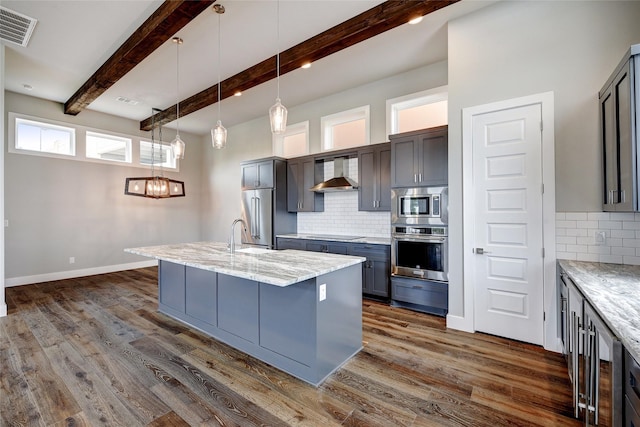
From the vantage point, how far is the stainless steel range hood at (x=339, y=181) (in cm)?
463

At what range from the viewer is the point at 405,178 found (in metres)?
3.89

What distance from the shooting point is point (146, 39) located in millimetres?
3121

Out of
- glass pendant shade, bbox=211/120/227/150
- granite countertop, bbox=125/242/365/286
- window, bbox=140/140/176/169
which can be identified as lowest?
granite countertop, bbox=125/242/365/286

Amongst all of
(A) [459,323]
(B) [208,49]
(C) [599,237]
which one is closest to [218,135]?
(B) [208,49]

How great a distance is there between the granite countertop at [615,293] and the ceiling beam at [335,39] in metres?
2.55

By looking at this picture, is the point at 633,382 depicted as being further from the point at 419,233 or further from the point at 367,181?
the point at 367,181

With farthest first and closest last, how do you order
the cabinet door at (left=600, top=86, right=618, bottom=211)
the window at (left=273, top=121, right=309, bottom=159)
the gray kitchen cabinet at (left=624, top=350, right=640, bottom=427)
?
the window at (left=273, top=121, right=309, bottom=159)
the cabinet door at (left=600, top=86, right=618, bottom=211)
the gray kitchen cabinet at (left=624, top=350, right=640, bottom=427)

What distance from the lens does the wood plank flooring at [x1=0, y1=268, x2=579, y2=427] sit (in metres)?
1.87

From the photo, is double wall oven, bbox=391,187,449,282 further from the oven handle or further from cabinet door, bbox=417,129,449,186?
cabinet door, bbox=417,129,449,186

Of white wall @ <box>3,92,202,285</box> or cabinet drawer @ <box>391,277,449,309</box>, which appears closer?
cabinet drawer @ <box>391,277,449,309</box>

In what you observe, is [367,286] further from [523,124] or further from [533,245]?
[523,124]

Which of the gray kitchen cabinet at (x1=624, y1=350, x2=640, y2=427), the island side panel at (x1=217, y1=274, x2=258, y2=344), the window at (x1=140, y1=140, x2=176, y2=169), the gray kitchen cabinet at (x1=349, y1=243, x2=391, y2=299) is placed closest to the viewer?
the gray kitchen cabinet at (x1=624, y1=350, x2=640, y2=427)

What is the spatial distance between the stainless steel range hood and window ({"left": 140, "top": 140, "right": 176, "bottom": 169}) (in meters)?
4.09

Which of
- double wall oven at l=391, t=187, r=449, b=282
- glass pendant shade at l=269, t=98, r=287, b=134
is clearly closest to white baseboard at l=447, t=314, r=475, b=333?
double wall oven at l=391, t=187, r=449, b=282
